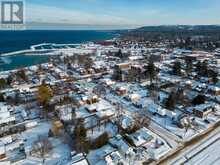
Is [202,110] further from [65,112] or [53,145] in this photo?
[53,145]

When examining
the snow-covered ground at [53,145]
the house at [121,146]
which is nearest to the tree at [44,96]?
the snow-covered ground at [53,145]

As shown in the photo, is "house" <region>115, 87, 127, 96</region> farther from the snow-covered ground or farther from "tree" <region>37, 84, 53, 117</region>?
the snow-covered ground

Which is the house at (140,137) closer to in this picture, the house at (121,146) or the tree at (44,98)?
the house at (121,146)

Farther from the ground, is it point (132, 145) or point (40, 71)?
point (40, 71)

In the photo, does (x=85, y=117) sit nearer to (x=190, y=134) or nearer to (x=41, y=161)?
(x=41, y=161)

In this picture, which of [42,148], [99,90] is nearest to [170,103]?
[99,90]

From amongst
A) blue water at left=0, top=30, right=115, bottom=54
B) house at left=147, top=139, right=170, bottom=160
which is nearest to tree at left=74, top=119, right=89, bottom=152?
house at left=147, top=139, right=170, bottom=160

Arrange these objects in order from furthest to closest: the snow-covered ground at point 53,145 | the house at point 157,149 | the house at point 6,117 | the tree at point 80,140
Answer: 1. the house at point 6,117
2. the tree at point 80,140
3. the house at point 157,149
4. the snow-covered ground at point 53,145

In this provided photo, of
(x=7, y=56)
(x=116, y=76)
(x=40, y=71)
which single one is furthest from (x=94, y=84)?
(x=7, y=56)
